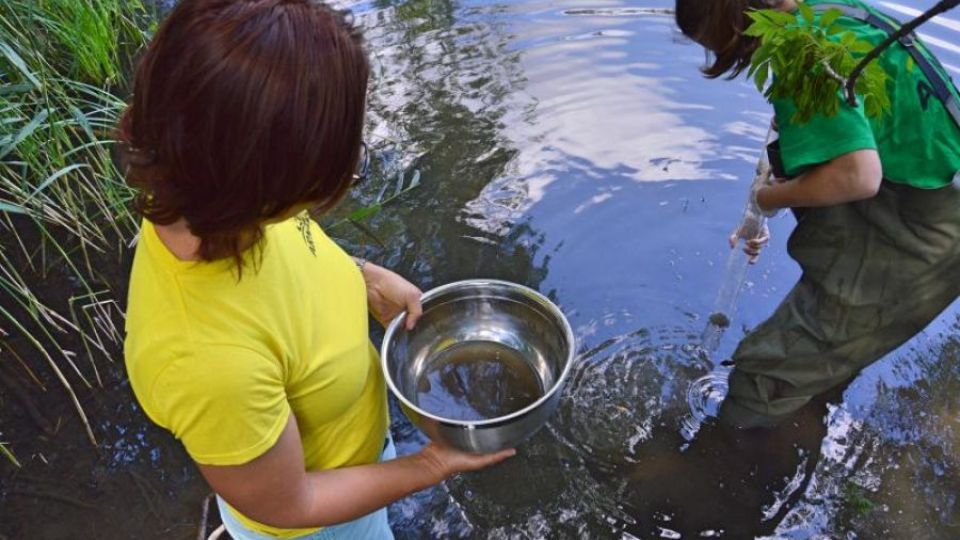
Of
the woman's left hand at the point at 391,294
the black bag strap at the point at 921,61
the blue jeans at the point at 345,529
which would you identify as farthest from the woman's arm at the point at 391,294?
the black bag strap at the point at 921,61

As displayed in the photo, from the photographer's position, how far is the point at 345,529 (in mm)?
1368

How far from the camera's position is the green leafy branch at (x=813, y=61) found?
1422mm

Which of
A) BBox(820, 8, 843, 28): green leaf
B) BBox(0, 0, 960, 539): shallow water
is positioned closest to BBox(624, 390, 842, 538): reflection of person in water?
BBox(0, 0, 960, 539): shallow water

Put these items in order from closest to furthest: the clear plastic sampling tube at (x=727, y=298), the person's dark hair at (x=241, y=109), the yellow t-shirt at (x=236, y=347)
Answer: the person's dark hair at (x=241, y=109), the yellow t-shirt at (x=236, y=347), the clear plastic sampling tube at (x=727, y=298)

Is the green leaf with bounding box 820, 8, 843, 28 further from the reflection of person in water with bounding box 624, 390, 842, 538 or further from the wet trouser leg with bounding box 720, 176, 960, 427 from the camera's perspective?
the reflection of person in water with bounding box 624, 390, 842, 538

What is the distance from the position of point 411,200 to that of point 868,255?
2047mm

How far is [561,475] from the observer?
2.24 metres

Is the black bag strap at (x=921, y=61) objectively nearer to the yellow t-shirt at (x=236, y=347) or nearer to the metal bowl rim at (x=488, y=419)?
the metal bowl rim at (x=488, y=419)

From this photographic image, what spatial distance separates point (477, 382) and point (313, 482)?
0.65m

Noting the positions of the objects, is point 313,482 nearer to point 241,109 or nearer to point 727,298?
point 241,109

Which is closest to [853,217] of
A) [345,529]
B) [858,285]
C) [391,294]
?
[858,285]

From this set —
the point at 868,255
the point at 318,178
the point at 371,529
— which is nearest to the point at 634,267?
the point at 868,255

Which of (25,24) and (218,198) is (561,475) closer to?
(218,198)

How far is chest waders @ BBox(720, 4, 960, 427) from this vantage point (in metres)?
1.70
